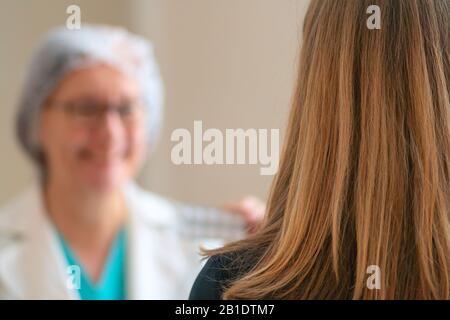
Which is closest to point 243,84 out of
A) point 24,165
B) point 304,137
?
point 304,137

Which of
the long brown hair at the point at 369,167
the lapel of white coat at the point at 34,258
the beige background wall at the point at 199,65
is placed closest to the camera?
the long brown hair at the point at 369,167

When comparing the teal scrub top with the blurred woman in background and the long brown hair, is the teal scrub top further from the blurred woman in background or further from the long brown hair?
the long brown hair

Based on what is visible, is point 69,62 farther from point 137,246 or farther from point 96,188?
point 137,246

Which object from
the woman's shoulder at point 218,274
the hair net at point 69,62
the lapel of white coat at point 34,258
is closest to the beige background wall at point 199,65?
the hair net at point 69,62

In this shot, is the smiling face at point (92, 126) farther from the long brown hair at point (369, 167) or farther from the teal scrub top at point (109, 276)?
the long brown hair at point (369, 167)

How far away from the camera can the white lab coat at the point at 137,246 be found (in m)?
0.96

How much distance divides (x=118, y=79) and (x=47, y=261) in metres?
0.30

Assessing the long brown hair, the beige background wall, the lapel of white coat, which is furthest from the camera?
the lapel of white coat

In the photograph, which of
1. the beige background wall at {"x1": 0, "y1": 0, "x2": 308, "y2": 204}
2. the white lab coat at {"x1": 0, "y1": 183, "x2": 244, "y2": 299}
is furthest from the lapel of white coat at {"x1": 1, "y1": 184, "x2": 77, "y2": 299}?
the beige background wall at {"x1": 0, "y1": 0, "x2": 308, "y2": 204}

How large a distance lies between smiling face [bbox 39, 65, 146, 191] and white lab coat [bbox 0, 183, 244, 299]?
68 millimetres

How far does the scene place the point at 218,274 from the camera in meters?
0.53

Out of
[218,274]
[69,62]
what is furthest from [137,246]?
[218,274]

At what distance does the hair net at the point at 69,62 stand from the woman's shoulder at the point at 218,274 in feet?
1.88

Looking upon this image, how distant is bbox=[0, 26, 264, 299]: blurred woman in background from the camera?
1018mm
